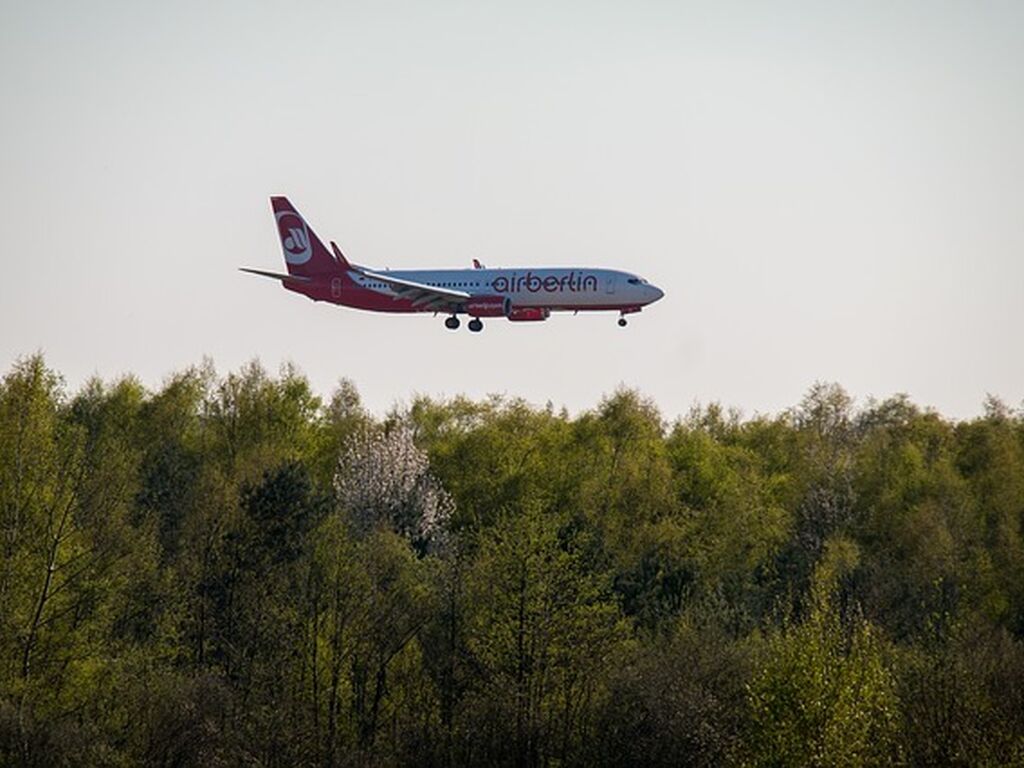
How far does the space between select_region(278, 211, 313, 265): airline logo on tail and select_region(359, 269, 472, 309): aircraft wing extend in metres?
9.14

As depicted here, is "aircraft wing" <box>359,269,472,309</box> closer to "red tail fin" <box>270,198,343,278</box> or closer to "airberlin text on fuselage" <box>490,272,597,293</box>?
"airberlin text on fuselage" <box>490,272,597,293</box>

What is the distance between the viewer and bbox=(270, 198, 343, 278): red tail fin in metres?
88.8

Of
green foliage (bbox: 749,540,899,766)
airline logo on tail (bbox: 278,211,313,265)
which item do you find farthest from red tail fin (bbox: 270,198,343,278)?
green foliage (bbox: 749,540,899,766)

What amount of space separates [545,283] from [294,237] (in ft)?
57.7

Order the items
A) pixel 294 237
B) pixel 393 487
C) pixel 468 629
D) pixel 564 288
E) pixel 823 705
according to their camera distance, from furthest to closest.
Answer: pixel 294 237, pixel 393 487, pixel 564 288, pixel 468 629, pixel 823 705

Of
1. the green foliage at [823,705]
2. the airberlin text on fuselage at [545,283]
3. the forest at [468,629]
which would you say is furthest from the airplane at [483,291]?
the green foliage at [823,705]

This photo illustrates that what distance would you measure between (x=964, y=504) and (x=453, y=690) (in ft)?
118

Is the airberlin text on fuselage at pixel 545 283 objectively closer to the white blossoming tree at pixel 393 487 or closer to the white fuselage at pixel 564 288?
the white fuselage at pixel 564 288

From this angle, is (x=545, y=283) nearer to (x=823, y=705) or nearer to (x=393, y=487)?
(x=393, y=487)

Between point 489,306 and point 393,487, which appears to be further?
point 393,487

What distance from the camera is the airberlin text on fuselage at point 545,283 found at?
78.4 metres

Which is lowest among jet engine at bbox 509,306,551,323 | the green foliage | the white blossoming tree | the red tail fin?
the green foliage

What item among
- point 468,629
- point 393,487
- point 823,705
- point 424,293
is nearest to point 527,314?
point 424,293

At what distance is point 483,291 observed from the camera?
79.9 meters
